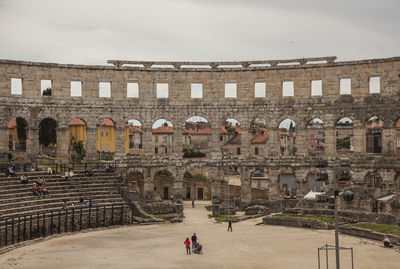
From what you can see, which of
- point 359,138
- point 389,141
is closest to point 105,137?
point 359,138

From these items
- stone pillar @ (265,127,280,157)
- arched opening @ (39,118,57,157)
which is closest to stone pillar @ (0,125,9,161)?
arched opening @ (39,118,57,157)

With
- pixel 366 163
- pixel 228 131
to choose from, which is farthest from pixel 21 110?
pixel 228 131

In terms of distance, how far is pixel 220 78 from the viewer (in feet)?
159

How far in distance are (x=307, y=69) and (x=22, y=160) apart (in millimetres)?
25466

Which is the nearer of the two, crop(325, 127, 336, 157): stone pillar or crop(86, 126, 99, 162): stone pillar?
crop(86, 126, 99, 162): stone pillar

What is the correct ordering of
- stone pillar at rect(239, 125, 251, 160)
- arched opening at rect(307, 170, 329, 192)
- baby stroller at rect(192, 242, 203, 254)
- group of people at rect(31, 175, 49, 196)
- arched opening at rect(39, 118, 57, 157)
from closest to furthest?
baby stroller at rect(192, 242, 203, 254) → group of people at rect(31, 175, 49, 196) → stone pillar at rect(239, 125, 251, 160) → arched opening at rect(307, 170, 329, 192) → arched opening at rect(39, 118, 57, 157)

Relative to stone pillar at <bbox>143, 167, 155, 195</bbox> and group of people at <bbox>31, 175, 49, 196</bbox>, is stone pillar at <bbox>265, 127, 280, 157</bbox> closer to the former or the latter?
stone pillar at <bbox>143, 167, 155, 195</bbox>

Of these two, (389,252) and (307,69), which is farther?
(307,69)

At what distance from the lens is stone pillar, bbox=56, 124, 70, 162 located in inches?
1806

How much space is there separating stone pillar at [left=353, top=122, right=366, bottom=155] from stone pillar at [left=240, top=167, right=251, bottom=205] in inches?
369

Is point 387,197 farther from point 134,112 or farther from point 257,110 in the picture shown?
point 134,112

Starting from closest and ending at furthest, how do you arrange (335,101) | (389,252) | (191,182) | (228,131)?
(389,252) < (335,101) < (191,182) < (228,131)

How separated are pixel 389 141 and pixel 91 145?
81.7ft

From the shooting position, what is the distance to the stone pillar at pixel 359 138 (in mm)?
46156
